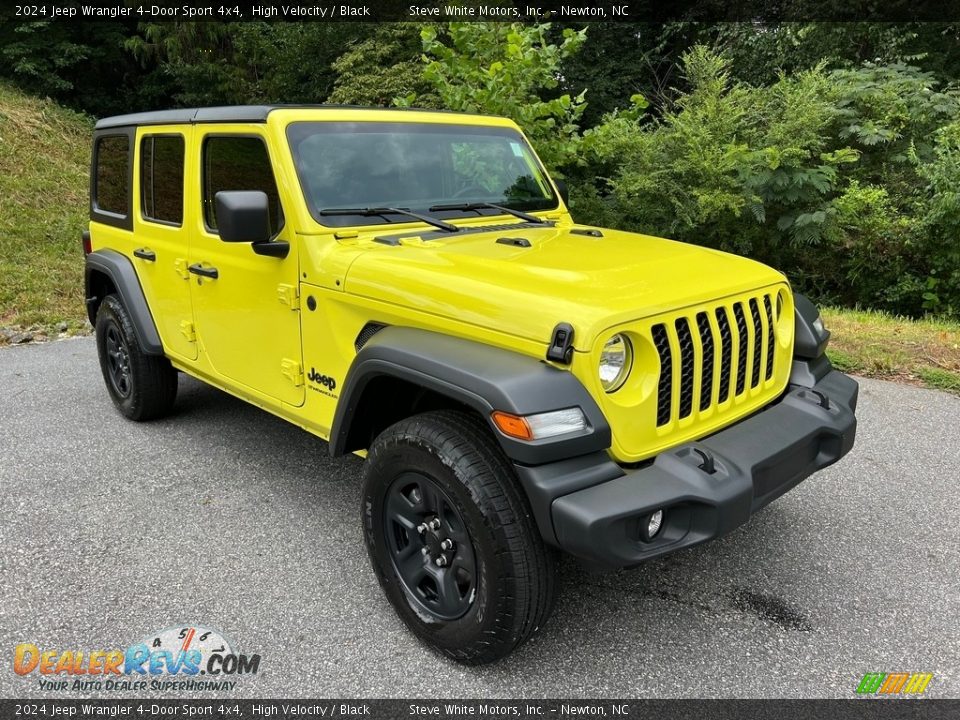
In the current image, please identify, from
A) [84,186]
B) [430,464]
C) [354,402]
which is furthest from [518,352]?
[84,186]

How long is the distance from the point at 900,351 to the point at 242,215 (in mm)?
5233

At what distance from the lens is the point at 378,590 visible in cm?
300

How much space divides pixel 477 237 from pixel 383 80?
397 inches

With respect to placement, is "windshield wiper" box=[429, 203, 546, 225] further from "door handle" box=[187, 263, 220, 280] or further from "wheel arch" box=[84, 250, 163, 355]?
"wheel arch" box=[84, 250, 163, 355]

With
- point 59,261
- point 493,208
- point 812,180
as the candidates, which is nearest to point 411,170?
point 493,208

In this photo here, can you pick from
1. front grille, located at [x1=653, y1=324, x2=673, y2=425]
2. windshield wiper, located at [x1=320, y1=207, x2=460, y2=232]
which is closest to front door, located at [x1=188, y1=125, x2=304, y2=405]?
windshield wiper, located at [x1=320, y1=207, x2=460, y2=232]

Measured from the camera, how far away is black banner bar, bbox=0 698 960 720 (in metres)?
2.34

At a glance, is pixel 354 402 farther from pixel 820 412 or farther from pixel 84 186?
pixel 84 186

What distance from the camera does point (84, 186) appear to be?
12.3 m

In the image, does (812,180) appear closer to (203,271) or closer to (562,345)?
(203,271)

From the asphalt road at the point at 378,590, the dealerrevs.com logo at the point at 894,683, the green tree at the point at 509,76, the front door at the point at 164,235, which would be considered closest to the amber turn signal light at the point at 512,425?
the asphalt road at the point at 378,590

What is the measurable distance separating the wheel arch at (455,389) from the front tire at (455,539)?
0.47ft

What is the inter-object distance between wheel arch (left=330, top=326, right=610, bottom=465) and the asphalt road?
727 millimetres

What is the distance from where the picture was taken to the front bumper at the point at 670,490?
2.12m
